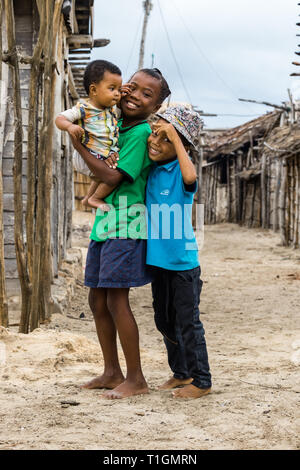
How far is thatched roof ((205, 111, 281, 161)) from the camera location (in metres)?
23.5

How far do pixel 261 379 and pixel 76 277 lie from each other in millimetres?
5609

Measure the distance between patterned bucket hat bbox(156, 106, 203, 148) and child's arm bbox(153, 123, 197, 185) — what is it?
0.21 ft

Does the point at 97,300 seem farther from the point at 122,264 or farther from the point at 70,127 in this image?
the point at 70,127

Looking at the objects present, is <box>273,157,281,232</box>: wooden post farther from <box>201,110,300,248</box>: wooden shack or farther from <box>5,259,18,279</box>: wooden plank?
<box>5,259,18,279</box>: wooden plank

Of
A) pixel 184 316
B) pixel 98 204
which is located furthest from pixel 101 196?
pixel 184 316

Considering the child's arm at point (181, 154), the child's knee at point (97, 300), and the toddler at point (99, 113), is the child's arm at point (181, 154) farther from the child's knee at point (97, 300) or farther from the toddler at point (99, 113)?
the child's knee at point (97, 300)

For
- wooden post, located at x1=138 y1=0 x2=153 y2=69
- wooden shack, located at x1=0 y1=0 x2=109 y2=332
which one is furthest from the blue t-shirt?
wooden post, located at x1=138 y1=0 x2=153 y2=69

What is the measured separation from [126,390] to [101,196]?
3.35 feet

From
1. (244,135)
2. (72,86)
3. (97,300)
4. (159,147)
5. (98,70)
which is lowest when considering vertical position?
(97,300)

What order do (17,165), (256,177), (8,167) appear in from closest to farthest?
(17,165) → (8,167) → (256,177)

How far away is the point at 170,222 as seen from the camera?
9.89 feet

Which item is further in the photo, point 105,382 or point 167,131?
point 105,382
